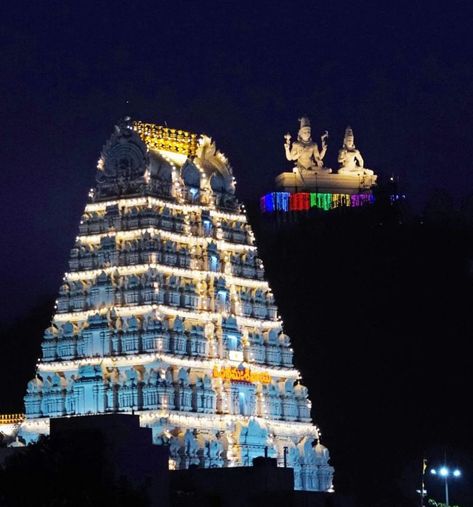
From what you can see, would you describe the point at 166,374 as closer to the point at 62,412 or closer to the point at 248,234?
the point at 62,412

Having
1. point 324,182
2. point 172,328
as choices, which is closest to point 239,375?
point 172,328

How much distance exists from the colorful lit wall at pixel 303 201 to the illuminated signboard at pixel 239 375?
5414cm

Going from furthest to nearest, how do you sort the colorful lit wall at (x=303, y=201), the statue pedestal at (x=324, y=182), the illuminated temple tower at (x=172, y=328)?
1. the statue pedestal at (x=324, y=182)
2. the colorful lit wall at (x=303, y=201)
3. the illuminated temple tower at (x=172, y=328)

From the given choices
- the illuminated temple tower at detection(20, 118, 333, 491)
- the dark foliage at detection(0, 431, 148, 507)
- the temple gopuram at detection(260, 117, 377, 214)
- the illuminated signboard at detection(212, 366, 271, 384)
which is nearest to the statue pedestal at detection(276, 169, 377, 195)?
the temple gopuram at detection(260, 117, 377, 214)

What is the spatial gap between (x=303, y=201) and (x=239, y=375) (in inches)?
2244

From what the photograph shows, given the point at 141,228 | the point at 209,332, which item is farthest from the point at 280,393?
the point at 141,228

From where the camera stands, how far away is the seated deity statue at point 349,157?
140500mm

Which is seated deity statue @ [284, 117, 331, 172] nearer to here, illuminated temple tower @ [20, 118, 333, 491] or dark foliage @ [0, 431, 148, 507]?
illuminated temple tower @ [20, 118, 333, 491]

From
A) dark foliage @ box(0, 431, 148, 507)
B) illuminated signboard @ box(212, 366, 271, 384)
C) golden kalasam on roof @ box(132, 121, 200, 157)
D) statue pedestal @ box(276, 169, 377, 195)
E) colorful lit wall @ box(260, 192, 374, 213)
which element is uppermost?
statue pedestal @ box(276, 169, 377, 195)

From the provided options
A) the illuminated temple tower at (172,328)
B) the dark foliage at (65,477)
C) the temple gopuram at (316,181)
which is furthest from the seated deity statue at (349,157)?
the dark foliage at (65,477)

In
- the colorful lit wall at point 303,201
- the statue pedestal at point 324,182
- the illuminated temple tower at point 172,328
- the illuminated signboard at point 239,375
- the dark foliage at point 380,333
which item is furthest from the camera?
the statue pedestal at point 324,182

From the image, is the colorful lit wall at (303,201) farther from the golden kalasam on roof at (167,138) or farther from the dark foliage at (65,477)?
the dark foliage at (65,477)

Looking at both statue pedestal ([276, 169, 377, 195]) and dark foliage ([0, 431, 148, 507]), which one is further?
statue pedestal ([276, 169, 377, 195])

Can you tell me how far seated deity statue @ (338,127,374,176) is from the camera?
140 meters
